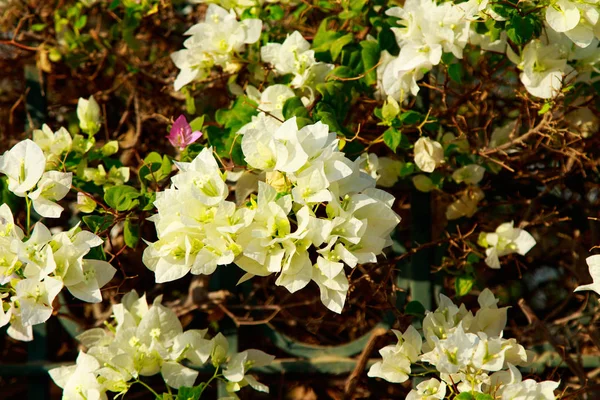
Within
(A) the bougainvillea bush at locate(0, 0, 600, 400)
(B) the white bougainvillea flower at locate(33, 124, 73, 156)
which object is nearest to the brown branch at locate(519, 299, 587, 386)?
(A) the bougainvillea bush at locate(0, 0, 600, 400)

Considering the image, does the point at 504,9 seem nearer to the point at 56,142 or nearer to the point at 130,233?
the point at 130,233

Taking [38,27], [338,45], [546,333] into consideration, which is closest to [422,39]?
[338,45]

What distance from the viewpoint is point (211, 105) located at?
1553 mm

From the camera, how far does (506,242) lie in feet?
4.69

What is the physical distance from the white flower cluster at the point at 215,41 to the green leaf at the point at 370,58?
208 millimetres

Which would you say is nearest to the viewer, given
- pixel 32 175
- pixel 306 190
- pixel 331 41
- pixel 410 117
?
pixel 306 190

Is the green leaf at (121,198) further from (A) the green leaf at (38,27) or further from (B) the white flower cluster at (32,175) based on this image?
(A) the green leaf at (38,27)

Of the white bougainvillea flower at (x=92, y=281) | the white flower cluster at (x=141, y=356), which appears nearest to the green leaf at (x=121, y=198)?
the white bougainvillea flower at (x=92, y=281)

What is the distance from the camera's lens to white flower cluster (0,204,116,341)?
101 cm

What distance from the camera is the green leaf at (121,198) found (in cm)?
115

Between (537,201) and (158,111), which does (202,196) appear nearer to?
(158,111)

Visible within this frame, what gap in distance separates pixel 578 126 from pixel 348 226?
75 centimetres

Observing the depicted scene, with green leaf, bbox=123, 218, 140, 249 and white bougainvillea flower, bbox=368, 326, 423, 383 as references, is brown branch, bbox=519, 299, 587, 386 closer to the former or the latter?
white bougainvillea flower, bbox=368, 326, 423, 383

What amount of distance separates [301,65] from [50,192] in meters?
0.50
